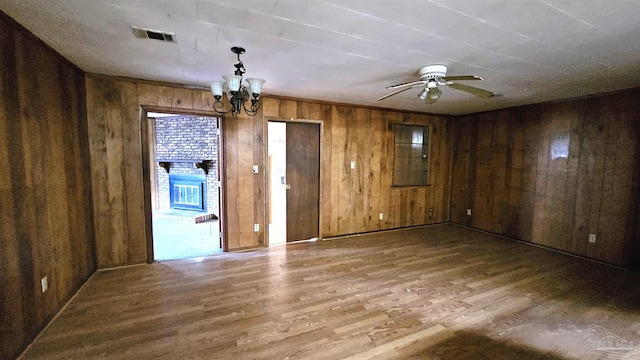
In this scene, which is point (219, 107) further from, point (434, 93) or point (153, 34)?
point (434, 93)

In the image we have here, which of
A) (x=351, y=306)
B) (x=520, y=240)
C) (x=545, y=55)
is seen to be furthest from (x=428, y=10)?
(x=520, y=240)

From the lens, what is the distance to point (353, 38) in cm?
208

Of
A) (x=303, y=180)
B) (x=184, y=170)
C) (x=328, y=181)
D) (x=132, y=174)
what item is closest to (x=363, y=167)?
(x=328, y=181)

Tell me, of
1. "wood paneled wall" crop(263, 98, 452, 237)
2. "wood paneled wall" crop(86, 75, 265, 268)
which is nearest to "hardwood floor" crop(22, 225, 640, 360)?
"wood paneled wall" crop(86, 75, 265, 268)

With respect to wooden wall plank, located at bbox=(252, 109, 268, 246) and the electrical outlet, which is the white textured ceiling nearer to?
wooden wall plank, located at bbox=(252, 109, 268, 246)

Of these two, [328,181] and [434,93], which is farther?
[328,181]

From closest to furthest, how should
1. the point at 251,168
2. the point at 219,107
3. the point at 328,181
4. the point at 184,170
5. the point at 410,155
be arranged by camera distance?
the point at 219,107
the point at 251,168
the point at 328,181
the point at 410,155
the point at 184,170

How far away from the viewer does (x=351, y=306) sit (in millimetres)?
2551

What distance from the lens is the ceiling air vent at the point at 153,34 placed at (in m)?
2.01

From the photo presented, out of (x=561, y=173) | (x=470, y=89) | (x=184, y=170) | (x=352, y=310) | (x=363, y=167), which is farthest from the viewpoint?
(x=184, y=170)

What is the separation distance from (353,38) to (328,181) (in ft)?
9.32

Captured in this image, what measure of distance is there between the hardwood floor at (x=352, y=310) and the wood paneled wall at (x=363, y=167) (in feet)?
3.76

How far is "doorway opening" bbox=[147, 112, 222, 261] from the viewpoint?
6250mm

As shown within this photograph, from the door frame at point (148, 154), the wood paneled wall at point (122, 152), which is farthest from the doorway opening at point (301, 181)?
the wood paneled wall at point (122, 152)
